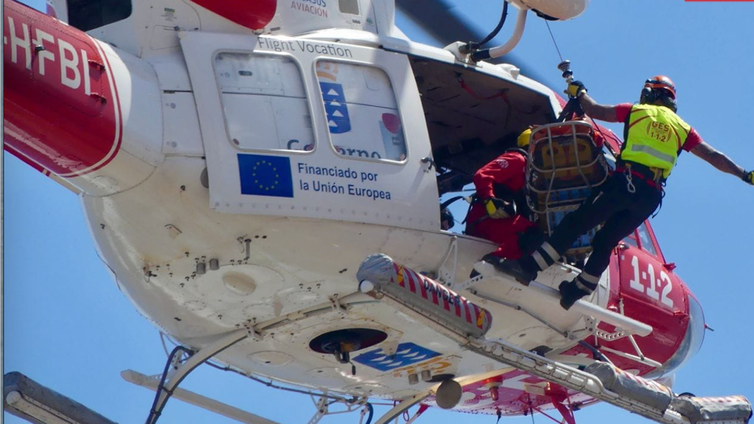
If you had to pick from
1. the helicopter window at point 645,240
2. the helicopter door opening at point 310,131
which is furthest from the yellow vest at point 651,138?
the helicopter window at point 645,240

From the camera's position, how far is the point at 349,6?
10.6m

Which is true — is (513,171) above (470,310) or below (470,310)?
above

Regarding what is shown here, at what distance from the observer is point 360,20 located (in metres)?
10.6

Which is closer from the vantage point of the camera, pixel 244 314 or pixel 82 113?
pixel 82 113

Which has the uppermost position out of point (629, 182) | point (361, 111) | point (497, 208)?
point (629, 182)

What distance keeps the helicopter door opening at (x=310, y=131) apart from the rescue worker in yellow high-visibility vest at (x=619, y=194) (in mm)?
1047

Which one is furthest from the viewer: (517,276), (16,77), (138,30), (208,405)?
(208,405)

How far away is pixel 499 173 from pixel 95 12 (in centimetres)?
353

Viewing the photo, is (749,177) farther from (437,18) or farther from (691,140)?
(437,18)

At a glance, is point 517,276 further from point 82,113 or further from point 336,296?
point 82,113

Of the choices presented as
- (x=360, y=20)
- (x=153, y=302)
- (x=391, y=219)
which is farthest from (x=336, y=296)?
(x=360, y=20)

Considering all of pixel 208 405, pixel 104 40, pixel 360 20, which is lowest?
pixel 208 405

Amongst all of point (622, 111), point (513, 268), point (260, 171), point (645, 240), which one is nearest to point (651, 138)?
point (622, 111)

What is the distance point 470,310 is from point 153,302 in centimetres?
253
